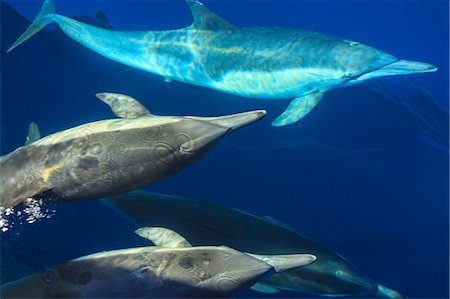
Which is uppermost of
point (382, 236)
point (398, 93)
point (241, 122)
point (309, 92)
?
point (398, 93)

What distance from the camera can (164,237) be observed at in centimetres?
399

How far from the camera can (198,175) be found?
6.29 meters

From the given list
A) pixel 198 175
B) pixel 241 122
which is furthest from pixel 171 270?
pixel 198 175

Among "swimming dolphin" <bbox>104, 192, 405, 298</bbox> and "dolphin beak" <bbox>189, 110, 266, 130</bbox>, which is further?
"swimming dolphin" <bbox>104, 192, 405, 298</bbox>

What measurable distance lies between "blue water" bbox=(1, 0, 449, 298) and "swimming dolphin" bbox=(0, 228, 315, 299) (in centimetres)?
178

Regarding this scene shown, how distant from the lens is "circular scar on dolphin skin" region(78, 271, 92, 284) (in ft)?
11.4

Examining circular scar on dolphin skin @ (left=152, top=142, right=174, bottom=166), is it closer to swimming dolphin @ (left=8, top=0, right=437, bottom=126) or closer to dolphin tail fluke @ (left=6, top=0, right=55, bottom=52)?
swimming dolphin @ (left=8, top=0, right=437, bottom=126)

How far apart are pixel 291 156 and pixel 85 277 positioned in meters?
4.00

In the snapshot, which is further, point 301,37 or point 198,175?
point 198,175

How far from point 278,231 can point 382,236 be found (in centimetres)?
259

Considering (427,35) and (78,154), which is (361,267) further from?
(427,35)

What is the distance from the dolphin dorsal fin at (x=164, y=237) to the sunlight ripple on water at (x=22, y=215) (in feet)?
3.28

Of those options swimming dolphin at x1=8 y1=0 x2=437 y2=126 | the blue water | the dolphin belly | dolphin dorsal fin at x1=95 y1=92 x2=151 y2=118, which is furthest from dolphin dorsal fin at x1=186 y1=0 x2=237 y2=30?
dolphin dorsal fin at x1=95 y1=92 x2=151 y2=118

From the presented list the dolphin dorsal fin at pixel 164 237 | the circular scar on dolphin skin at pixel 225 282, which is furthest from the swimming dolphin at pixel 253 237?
the circular scar on dolphin skin at pixel 225 282
